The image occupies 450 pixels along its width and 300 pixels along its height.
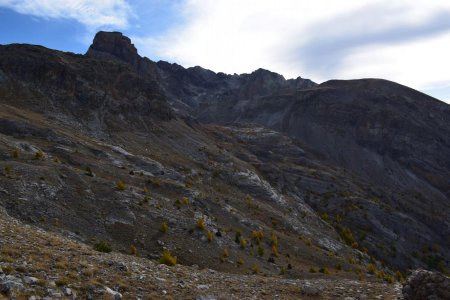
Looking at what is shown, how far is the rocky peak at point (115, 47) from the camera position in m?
188

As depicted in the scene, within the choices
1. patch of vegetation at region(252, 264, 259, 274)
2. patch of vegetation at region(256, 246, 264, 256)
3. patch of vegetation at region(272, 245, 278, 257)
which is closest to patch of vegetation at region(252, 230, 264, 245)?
patch of vegetation at region(272, 245, 278, 257)

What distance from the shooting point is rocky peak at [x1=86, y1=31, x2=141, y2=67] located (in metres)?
188

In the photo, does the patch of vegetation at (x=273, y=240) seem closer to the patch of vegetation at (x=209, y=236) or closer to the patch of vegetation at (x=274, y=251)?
the patch of vegetation at (x=274, y=251)

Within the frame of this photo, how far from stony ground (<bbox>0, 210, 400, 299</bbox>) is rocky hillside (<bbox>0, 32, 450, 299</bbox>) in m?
2.28

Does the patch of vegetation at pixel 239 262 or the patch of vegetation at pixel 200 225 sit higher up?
the patch of vegetation at pixel 200 225

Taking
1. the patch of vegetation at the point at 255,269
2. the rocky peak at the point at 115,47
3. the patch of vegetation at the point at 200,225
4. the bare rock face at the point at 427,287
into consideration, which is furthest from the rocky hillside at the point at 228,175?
the rocky peak at the point at 115,47

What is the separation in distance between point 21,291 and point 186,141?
7452cm

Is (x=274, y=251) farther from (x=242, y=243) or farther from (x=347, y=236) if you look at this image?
(x=347, y=236)

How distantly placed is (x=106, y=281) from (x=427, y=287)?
1606cm

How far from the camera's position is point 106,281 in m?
19.7

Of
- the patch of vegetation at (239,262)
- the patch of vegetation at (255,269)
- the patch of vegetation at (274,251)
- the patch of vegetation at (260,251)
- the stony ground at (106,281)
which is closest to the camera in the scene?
the stony ground at (106,281)

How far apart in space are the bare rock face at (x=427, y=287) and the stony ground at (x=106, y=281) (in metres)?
2.07

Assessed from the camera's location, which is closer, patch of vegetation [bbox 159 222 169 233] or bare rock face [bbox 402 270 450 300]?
bare rock face [bbox 402 270 450 300]

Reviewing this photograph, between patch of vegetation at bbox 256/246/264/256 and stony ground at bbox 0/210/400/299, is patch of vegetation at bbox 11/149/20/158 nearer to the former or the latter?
stony ground at bbox 0/210/400/299
